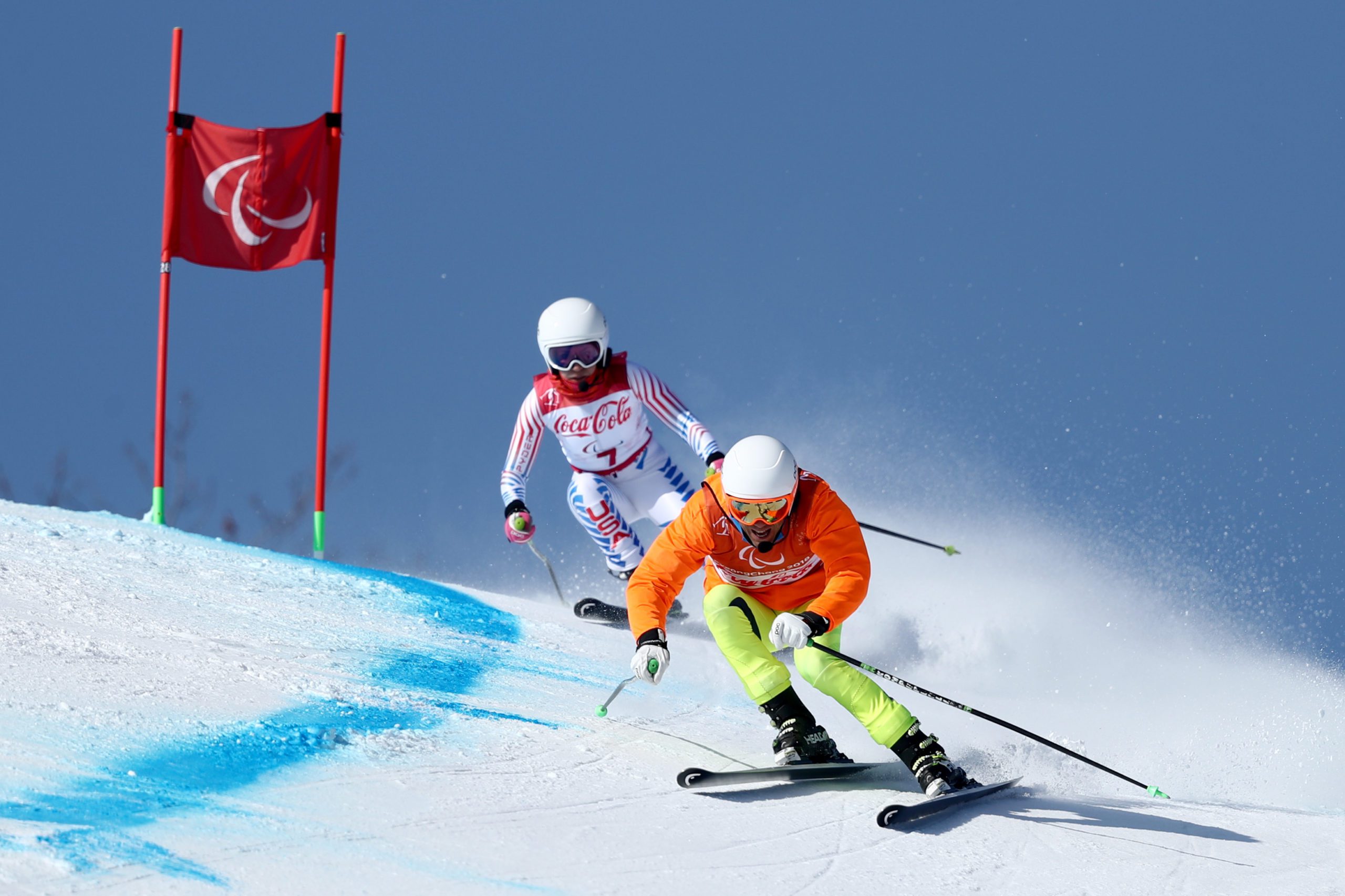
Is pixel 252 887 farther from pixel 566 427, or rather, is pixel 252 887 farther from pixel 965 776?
pixel 566 427

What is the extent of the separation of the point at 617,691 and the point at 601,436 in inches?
106

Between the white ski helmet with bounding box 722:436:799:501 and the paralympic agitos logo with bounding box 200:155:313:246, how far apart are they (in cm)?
517

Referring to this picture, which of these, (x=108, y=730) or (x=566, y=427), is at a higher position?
(x=566, y=427)

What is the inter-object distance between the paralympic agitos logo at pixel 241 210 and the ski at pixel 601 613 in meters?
3.17

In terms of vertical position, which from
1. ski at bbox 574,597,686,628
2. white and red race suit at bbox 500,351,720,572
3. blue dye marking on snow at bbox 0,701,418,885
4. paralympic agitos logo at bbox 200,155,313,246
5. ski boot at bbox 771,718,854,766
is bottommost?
blue dye marking on snow at bbox 0,701,418,885

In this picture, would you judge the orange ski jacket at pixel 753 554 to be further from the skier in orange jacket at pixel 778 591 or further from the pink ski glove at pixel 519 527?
the pink ski glove at pixel 519 527

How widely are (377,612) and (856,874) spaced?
3.42 meters

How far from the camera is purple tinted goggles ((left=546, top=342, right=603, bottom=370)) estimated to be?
664cm

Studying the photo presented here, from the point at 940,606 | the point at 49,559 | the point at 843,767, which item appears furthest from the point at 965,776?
the point at 940,606

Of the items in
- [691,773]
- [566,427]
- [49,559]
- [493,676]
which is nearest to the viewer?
[691,773]

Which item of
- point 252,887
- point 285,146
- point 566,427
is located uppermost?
point 285,146

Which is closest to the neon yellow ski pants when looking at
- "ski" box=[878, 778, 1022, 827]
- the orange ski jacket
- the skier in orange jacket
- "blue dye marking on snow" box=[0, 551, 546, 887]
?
the skier in orange jacket

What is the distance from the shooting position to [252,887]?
9.27 ft

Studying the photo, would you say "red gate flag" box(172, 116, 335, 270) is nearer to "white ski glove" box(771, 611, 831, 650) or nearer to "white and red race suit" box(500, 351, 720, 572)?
"white and red race suit" box(500, 351, 720, 572)
